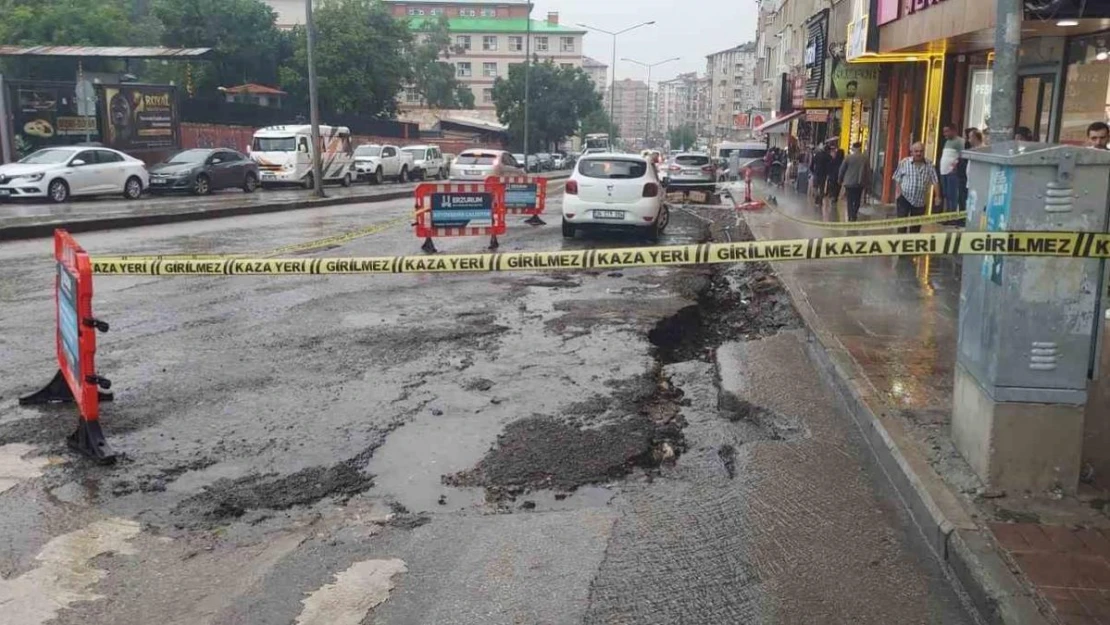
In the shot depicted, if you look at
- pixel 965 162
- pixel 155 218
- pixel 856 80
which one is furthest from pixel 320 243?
pixel 856 80

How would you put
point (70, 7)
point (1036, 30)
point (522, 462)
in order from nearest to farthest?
1. point (522, 462)
2. point (1036, 30)
3. point (70, 7)

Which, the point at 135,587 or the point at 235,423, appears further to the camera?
the point at 235,423

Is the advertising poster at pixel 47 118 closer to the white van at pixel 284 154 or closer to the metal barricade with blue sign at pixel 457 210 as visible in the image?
the white van at pixel 284 154

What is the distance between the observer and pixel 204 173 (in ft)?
95.7

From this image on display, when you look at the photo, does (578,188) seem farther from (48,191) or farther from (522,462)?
(48,191)

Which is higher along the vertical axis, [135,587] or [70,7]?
[70,7]

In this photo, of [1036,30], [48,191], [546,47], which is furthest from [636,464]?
[546,47]

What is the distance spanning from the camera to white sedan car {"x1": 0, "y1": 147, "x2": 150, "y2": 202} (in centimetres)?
2403

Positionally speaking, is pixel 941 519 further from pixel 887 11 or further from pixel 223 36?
pixel 223 36

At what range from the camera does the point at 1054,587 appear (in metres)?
3.90

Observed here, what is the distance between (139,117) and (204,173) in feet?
23.6

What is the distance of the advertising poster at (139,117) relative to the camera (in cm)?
3325

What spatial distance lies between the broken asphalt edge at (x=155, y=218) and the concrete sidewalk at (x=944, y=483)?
529 inches

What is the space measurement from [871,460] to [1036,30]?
33.3ft
